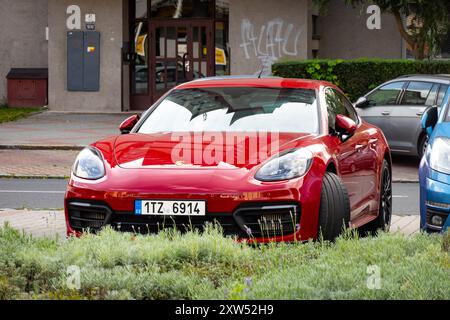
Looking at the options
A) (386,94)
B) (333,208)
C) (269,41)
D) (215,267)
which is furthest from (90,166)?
(269,41)

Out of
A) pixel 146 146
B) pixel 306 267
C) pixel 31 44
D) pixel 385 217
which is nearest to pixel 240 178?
pixel 146 146

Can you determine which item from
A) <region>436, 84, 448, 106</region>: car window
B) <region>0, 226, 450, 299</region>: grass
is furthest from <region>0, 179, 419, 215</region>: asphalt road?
<region>0, 226, 450, 299</region>: grass

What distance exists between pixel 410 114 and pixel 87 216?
35.2 ft

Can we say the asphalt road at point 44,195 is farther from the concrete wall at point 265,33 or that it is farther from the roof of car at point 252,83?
the concrete wall at point 265,33

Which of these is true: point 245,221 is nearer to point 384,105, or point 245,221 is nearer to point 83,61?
point 384,105

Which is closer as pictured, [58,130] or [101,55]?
[58,130]

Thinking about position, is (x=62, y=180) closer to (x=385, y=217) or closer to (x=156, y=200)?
(x=385, y=217)

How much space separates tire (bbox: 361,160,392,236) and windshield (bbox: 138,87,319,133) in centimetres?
119

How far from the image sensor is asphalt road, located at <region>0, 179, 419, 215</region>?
40.9 feet

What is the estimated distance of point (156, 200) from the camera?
7.76m

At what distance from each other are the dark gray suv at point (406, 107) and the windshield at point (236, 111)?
27.9 ft

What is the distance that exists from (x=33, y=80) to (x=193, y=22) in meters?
4.99

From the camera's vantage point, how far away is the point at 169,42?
2998 centimetres

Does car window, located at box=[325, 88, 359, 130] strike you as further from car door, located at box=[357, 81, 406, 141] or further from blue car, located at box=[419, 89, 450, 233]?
car door, located at box=[357, 81, 406, 141]
